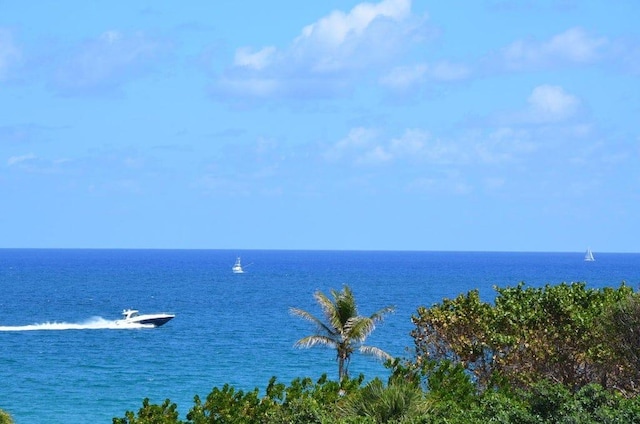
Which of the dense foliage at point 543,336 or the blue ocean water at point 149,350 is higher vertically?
the dense foliage at point 543,336

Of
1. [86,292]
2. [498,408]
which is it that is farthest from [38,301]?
[498,408]

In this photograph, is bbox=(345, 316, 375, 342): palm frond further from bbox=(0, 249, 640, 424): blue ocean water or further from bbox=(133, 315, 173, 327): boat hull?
bbox=(133, 315, 173, 327): boat hull

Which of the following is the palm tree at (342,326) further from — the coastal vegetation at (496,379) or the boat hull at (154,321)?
the boat hull at (154,321)

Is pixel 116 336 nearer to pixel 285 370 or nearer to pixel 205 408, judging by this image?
pixel 285 370

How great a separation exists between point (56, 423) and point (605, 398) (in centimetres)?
4161

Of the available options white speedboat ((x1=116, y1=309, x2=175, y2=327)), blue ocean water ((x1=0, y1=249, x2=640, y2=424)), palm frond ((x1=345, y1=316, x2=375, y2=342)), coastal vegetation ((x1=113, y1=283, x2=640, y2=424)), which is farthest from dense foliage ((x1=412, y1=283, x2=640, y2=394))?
white speedboat ((x1=116, y1=309, x2=175, y2=327))

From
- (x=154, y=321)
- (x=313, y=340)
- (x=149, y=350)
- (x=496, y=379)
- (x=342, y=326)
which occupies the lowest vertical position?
(x=149, y=350)

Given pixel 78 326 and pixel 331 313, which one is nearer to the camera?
pixel 331 313

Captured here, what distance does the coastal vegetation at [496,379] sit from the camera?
24.4m

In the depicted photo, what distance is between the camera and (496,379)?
30.2 metres

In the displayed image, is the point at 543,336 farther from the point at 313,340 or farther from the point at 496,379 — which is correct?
the point at 313,340

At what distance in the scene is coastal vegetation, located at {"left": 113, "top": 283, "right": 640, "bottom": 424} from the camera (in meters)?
24.4

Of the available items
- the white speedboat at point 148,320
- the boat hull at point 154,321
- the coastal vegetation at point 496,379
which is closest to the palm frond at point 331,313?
the coastal vegetation at point 496,379

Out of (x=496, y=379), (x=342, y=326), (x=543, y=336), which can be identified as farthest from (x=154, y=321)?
(x=496, y=379)
